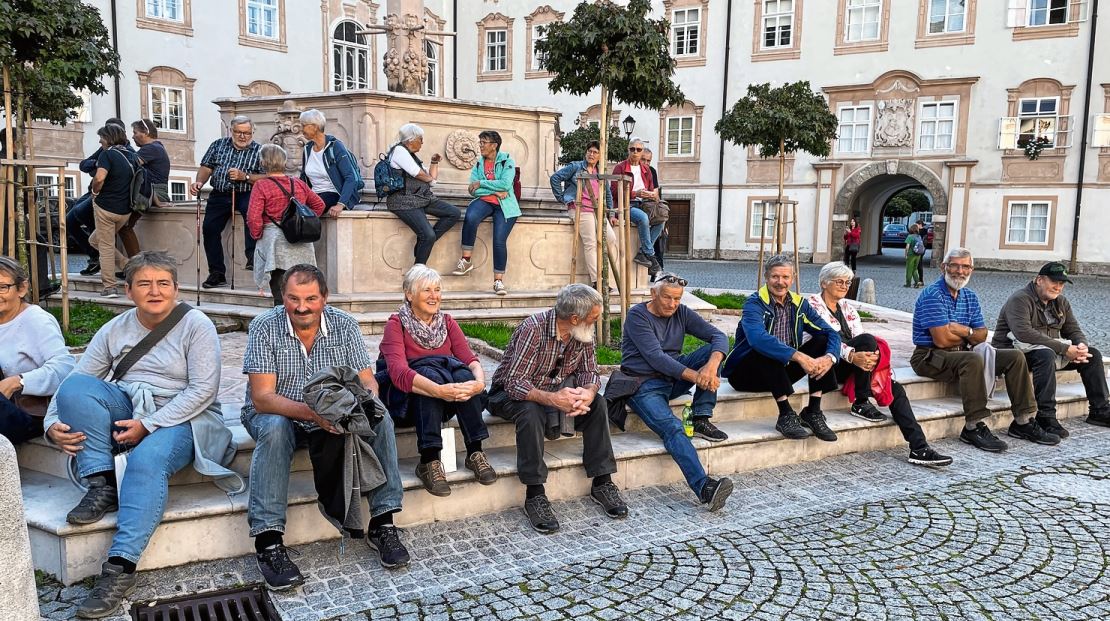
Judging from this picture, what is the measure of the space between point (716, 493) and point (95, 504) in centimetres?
302

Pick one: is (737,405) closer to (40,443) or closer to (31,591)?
(40,443)

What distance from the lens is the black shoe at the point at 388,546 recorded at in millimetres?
3938

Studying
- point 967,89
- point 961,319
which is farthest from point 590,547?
point 967,89

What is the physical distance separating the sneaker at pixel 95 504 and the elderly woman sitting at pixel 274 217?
12.6ft

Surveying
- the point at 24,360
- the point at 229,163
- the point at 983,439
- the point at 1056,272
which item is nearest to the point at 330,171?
the point at 229,163

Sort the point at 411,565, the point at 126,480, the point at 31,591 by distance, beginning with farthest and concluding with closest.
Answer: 1. the point at 411,565
2. the point at 126,480
3. the point at 31,591

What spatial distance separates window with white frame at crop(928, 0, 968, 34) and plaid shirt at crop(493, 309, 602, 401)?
24.7 m

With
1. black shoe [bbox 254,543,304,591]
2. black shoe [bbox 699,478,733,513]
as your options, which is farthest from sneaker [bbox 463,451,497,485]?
black shoe [bbox 699,478,733,513]

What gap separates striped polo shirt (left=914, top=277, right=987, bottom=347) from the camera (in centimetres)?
662

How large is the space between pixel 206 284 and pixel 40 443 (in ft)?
14.9

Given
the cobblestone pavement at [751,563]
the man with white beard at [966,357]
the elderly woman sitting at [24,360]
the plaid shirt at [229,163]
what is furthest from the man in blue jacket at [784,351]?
the plaid shirt at [229,163]

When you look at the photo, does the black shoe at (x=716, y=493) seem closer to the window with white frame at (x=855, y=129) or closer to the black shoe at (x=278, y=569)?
the black shoe at (x=278, y=569)

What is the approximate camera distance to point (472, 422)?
4633 millimetres

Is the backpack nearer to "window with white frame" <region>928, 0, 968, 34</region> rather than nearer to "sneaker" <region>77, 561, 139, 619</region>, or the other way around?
"sneaker" <region>77, 561, 139, 619</region>
